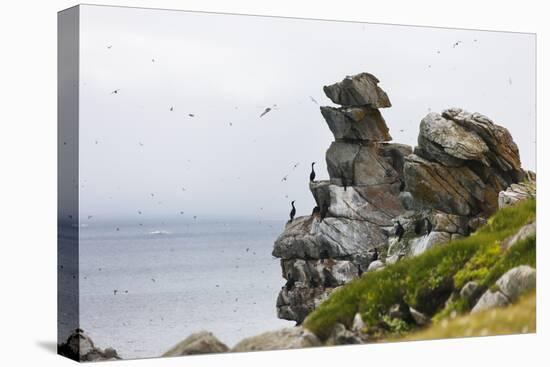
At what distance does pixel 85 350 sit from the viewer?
1341 cm

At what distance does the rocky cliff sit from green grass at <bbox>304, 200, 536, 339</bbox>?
0.51m

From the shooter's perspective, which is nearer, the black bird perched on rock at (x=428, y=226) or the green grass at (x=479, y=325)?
the green grass at (x=479, y=325)

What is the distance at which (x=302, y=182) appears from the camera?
15469 mm

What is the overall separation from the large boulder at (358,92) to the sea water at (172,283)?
2255mm

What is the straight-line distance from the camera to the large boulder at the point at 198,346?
45.8ft

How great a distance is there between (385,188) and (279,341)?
330 cm

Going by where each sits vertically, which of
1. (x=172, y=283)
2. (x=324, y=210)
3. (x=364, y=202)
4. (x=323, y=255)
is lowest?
(x=172, y=283)

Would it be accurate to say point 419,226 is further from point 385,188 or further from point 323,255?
point 323,255

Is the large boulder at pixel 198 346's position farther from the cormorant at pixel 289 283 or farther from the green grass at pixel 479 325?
the green grass at pixel 479 325

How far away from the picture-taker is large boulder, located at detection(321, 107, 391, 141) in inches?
634

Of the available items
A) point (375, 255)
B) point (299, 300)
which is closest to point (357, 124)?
point (375, 255)

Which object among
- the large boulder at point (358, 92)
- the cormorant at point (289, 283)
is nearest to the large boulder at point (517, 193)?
the large boulder at point (358, 92)

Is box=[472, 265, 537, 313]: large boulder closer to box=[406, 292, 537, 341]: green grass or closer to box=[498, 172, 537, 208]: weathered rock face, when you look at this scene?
box=[406, 292, 537, 341]: green grass

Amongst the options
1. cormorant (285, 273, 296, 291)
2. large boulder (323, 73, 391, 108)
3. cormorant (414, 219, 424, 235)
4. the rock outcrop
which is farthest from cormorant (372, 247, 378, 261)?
the rock outcrop
